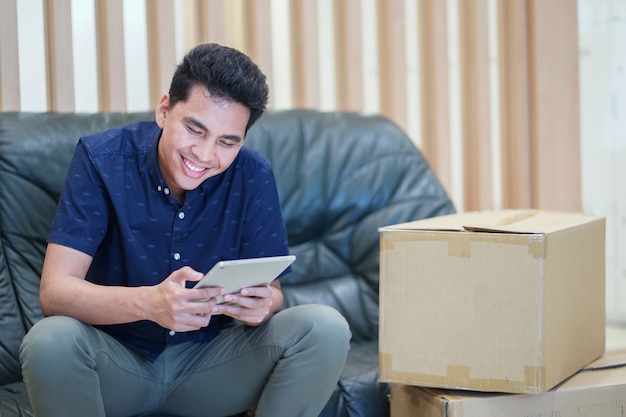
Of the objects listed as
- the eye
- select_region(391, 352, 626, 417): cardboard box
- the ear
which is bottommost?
select_region(391, 352, 626, 417): cardboard box

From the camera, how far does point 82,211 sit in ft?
5.16

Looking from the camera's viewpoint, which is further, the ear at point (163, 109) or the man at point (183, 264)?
the ear at point (163, 109)

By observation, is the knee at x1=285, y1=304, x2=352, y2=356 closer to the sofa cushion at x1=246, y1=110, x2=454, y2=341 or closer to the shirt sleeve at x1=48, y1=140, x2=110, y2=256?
the shirt sleeve at x1=48, y1=140, x2=110, y2=256

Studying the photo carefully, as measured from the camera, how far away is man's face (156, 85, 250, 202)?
1.55 metres

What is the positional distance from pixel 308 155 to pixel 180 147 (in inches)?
29.5

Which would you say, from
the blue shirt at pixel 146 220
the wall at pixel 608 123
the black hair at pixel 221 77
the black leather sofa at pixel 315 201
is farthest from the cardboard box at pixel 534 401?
the wall at pixel 608 123

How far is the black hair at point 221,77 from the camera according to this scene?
5.08 ft

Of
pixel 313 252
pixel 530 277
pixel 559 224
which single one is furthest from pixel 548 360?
pixel 313 252

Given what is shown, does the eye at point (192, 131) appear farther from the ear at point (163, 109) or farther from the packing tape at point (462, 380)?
the packing tape at point (462, 380)

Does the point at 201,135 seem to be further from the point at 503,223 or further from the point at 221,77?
the point at 503,223

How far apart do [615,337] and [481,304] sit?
6.02 ft

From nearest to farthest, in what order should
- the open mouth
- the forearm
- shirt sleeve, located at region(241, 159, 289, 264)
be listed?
the forearm, the open mouth, shirt sleeve, located at region(241, 159, 289, 264)

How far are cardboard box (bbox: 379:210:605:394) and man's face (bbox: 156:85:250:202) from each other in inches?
15.5

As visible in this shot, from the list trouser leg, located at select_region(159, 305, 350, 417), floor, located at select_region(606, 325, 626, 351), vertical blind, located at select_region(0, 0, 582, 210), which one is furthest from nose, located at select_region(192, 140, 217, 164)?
floor, located at select_region(606, 325, 626, 351)
